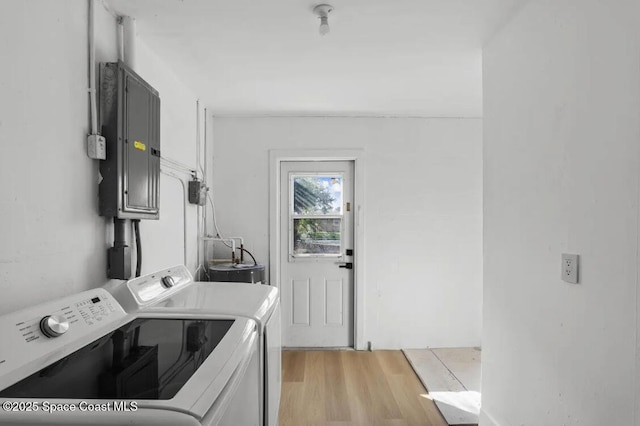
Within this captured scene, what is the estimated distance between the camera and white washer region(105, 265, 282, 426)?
56.7 inches

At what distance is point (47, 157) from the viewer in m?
1.30

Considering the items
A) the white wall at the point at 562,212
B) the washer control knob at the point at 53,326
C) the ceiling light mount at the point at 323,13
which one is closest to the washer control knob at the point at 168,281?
the washer control knob at the point at 53,326

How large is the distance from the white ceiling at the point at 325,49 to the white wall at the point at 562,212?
0.29m

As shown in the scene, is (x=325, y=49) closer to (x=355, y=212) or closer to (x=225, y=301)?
(x=225, y=301)

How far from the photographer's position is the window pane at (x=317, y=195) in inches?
146

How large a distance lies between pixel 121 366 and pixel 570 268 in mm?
1466

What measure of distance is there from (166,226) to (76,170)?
39.3 inches

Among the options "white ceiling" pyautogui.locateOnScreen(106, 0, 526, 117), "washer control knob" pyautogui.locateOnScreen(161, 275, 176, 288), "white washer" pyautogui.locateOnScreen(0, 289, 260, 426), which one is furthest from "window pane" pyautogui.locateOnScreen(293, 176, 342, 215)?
"white washer" pyautogui.locateOnScreen(0, 289, 260, 426)

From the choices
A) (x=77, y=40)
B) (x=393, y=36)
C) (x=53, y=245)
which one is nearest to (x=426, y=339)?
(x=393, y=36)

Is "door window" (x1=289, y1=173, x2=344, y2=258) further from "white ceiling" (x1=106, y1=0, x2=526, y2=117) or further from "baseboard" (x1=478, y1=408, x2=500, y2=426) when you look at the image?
"baseboard" (x1=478, y1=408, x2=500, y2=426)

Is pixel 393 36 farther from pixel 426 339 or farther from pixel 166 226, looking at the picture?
pixel 426 339

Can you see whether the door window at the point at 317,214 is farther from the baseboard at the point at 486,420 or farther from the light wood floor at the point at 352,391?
the baseboard at the point at 486,420

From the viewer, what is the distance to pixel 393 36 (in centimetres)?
202

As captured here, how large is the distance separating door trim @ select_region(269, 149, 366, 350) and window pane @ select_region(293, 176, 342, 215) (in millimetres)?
199
